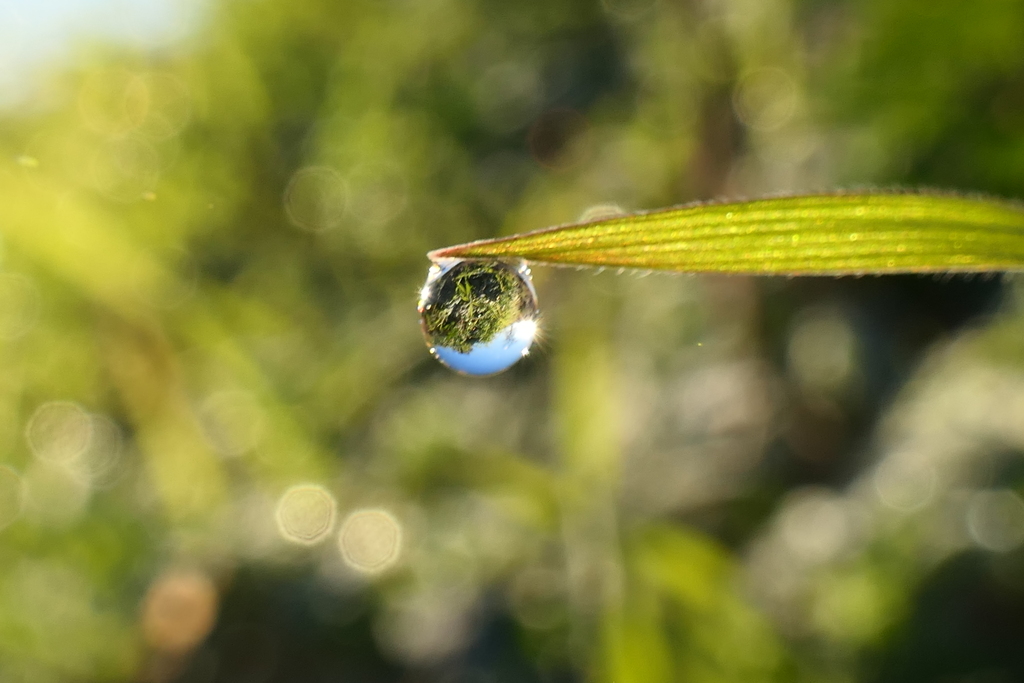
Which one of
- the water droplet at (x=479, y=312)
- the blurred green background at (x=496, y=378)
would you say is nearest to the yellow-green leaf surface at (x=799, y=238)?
the water droplet at (x=479, y=312)

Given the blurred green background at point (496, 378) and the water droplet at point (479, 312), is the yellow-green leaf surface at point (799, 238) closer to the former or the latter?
the water droplet at point (479, 312)

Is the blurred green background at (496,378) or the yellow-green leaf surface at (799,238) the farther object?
the blurred green background at (496,378)

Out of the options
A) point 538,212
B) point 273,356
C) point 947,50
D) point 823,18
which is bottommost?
point 273,356

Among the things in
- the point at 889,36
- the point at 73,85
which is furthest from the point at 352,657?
the point at 73,85

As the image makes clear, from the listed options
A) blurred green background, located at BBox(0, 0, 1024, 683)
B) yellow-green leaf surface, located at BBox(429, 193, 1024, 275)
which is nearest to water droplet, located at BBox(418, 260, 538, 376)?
yellow-green leaf surface, located at BBox(429, 193, 1024, 275)

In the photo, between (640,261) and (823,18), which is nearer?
(640,261)

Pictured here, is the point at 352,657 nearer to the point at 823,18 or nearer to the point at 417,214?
the point at 417,214
